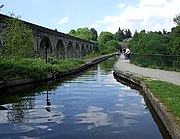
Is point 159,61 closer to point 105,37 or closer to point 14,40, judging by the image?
point 14,40

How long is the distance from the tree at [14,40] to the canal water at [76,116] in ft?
35.1

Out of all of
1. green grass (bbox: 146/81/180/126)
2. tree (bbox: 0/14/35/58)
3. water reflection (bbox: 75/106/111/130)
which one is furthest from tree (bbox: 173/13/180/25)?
water reflection (bbox: 75/106/111/130)

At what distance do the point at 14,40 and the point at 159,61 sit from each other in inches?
442

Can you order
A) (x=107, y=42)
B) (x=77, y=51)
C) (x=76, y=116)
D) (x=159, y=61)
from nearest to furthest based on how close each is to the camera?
(x=76, y=116)
(x=159, y=61)
(x=77, y=51)
(x=107, y=42)

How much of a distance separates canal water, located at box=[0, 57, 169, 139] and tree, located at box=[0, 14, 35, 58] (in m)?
10.7

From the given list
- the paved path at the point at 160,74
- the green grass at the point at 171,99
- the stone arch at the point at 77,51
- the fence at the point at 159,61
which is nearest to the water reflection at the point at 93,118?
the green grass at the point at 171,99

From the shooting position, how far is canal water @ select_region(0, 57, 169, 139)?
6.91 metres

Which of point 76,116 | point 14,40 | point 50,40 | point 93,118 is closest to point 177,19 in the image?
point 50,40

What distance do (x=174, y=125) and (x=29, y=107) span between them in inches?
210

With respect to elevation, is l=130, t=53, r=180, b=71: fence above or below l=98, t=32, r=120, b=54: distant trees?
below

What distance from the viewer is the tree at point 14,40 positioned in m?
23.1

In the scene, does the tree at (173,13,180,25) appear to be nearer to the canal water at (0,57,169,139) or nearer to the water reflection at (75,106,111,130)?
the canal water at (0,57,169,139)

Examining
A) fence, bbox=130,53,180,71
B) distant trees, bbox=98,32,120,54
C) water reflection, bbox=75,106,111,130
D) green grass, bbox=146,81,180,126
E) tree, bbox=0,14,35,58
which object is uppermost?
distant trees, bbox=98,32,120,54

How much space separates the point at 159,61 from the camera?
81.0ft
